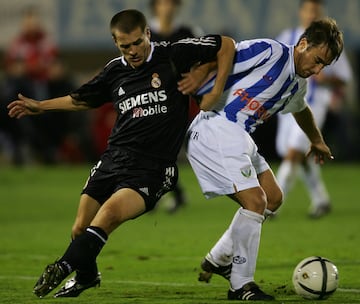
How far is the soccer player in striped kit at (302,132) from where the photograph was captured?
13.5 meters

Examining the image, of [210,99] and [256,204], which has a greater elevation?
[210,99]

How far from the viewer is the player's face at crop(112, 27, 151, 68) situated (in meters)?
7.48

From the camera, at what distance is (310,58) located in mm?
7535

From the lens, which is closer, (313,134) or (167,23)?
(313,134)

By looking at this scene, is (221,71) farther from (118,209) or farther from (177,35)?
(177,35)

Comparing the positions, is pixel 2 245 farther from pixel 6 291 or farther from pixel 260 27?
pixel 260 27

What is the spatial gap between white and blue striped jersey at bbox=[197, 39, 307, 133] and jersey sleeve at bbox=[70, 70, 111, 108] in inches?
29.2

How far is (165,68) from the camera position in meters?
7.77

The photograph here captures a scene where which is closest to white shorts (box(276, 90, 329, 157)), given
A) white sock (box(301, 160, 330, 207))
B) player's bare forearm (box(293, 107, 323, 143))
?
white sock (box(301, 160, 330, 207))

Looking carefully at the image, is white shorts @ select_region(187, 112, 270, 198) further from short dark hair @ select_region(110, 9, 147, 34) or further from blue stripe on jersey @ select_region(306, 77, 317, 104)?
blue stripe on jersey @ select_region(306, 77, 317, 104)

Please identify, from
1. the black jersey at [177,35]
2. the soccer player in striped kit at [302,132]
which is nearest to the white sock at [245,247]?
the black jersey at [177,35]

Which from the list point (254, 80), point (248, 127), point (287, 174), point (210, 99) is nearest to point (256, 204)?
point (248, 127)

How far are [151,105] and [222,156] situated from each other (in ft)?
2.07

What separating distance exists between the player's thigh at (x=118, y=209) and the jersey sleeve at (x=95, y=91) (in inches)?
33.3
